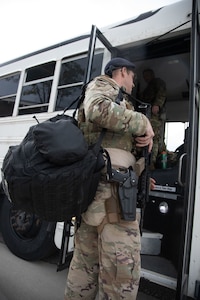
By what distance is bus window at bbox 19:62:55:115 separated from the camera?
312cm

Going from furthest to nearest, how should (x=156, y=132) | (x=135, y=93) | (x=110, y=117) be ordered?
(x=135, y=93)
(x=156, y=132)
(x=110, y=117)

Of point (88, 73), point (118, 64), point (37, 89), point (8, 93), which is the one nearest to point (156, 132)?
point (88, 73)

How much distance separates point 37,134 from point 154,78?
9.14 feet

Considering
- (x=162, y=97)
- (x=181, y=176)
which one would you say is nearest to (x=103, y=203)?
(x=181, y=176)

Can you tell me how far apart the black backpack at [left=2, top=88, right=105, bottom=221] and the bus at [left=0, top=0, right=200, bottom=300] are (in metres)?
0.82

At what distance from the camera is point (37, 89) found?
3.25 m

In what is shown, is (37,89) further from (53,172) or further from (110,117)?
(53,172)

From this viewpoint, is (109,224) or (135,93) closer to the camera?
(109,224)

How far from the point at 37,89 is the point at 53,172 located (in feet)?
7.30

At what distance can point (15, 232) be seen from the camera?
317cm

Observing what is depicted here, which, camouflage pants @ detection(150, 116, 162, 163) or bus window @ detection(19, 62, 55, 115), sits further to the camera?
camouflage pants @ detection(150, 116, 162, 163)

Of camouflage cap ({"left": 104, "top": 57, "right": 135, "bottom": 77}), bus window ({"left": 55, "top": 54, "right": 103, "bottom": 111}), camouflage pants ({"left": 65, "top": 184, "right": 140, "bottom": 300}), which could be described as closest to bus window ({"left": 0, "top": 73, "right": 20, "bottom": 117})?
bus window ({"left": 55, "top": 54, "right": 103, "bottom": 111})

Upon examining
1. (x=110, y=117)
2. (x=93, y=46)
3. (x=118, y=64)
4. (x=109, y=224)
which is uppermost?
(x=93, y=46)

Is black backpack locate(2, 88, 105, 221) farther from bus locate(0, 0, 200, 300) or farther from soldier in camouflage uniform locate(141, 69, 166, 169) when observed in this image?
soldier in camouflage uniform locate(141, 69, 166, 169)
